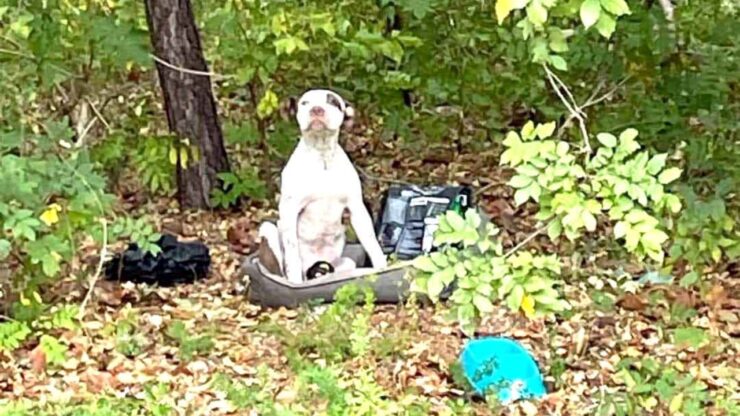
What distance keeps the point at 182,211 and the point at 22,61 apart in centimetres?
116

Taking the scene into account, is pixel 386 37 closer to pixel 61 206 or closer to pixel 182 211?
pixel 182 211

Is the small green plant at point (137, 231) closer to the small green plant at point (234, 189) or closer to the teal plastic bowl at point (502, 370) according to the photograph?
the teal plastic bowl at point (502, 370)

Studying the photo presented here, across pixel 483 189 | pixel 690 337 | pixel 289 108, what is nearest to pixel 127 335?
pixel 289 108

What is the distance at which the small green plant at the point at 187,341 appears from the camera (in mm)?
4477

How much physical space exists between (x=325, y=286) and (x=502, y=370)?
1062 mm

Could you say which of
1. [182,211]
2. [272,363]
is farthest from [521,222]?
[272,363]

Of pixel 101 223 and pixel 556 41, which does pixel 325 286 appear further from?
pixel 556 41

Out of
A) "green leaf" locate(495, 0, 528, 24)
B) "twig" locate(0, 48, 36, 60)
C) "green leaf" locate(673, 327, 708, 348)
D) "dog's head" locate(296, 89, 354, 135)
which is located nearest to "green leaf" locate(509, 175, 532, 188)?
"green leaf" locate(495, 0, 528, 24)

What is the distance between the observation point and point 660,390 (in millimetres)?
4016

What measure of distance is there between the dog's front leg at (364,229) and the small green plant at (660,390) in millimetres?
1164

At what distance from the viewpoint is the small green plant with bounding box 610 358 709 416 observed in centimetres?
392

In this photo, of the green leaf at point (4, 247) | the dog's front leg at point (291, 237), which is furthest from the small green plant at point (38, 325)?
the dog's front leg at point (291, 237)

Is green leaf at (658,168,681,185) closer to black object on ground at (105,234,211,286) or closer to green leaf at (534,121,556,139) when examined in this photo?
green leaf at (534,121,556,139)

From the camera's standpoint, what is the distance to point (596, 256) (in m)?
5.63
